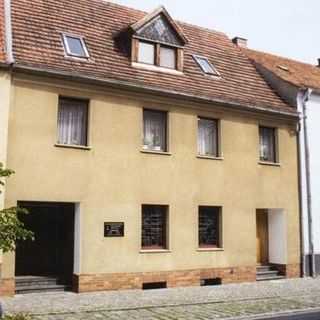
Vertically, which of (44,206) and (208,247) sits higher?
(44,206)

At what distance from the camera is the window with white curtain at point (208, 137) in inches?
666

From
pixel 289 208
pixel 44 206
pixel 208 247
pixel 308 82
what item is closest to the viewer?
pixel 44 206

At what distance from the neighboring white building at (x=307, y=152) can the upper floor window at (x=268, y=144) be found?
42.0 inches

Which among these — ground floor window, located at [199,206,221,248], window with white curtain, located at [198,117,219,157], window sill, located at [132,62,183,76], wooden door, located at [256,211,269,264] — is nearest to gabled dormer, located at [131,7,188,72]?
window sill, located at [132,62,183,76]

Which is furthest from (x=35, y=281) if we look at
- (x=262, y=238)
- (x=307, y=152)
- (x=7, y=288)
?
→ (x=307, y=152)

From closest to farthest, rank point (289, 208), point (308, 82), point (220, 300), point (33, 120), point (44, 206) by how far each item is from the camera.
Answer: point (220, 300), point (33, 120), point (44, 206), point (289, 208), point (308, 82)

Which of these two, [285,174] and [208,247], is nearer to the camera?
[208,247]

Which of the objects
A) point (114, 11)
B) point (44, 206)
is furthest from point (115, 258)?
point (114, 11)

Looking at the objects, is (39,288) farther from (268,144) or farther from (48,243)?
(268,144)

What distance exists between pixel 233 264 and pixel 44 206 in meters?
6.39

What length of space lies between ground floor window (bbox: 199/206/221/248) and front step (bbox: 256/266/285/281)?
214 cm

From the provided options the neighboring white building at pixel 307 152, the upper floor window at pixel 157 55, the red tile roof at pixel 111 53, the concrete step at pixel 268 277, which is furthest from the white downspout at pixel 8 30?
the concrete step at pixel 268 277

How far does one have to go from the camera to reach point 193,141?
1647cm

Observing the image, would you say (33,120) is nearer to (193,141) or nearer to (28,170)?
(28,170)
